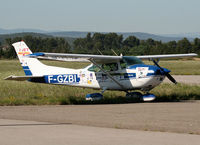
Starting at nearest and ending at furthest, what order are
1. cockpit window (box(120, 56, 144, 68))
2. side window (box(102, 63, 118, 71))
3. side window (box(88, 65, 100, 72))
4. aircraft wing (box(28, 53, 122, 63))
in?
aircraft wing (box(28, 53, 122, 63)) < cockpit window (box(120, 56, 144, 68)) < side window (box(102, 63, 118, 71)) < side window (box(88, 65, 100, 72))

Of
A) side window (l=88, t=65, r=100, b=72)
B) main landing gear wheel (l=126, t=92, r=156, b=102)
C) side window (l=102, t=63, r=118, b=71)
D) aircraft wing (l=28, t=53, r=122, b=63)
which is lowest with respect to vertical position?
main landing gear wheel (l=126, t=92, r=156, b=102)

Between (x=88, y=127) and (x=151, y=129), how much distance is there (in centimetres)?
145

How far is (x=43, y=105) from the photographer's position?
1514cm

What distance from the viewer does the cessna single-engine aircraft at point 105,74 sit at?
51.1 ft

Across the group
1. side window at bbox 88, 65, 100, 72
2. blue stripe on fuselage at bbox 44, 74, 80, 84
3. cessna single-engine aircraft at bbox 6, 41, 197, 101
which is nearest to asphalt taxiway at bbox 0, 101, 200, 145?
cessna single-engine aircraft at bbox 6, 41, 197, 101

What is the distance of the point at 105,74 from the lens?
16.5 meters

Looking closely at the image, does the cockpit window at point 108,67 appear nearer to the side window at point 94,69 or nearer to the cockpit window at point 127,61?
the side window at point 94,69

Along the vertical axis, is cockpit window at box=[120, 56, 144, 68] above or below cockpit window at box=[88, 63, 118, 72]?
above

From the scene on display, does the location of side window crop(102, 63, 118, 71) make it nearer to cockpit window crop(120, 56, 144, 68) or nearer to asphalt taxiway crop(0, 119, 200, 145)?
cockpit window crop(120, 56, 144, 68)

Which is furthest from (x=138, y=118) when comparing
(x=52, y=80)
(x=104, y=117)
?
(x=52, y=80)

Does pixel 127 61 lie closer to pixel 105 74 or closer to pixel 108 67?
pixel 108 67

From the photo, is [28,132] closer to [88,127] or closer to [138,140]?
[88,127]

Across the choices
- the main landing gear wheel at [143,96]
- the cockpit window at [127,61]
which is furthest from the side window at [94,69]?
the main landing gear wheel at [143,96]

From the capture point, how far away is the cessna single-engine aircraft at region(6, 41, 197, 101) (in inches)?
614
